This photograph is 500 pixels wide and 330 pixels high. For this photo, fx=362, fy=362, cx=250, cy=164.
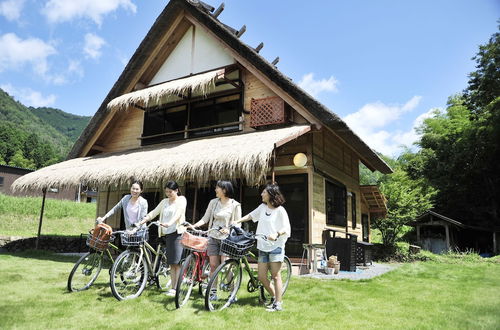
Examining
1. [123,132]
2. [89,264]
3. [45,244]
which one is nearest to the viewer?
[89,264]

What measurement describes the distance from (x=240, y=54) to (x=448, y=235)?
1473 cm

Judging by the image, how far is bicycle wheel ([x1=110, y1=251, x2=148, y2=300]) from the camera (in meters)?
4.48

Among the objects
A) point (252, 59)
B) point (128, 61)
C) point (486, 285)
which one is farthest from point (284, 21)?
point (486, 285)

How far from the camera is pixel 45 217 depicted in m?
22.5

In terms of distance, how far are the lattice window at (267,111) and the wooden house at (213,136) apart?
0.09 ft

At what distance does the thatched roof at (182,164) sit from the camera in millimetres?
7355

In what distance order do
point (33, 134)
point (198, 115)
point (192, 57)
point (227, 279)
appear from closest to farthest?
point (227, 279) < point (198, 115) < point (192, 57) < point (33, 134)

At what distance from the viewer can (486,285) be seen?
6.88m

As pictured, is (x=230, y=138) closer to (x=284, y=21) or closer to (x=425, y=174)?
(x=284, y=21)

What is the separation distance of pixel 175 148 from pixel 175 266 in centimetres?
561

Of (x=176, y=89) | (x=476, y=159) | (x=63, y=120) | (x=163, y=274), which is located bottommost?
A: (x=163, y=274)

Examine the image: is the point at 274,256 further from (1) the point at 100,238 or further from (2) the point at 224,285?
(1) the point at 100,238

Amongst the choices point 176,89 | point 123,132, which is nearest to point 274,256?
point 176,89

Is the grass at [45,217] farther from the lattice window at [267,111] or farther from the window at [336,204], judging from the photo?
the window at [336,204]
